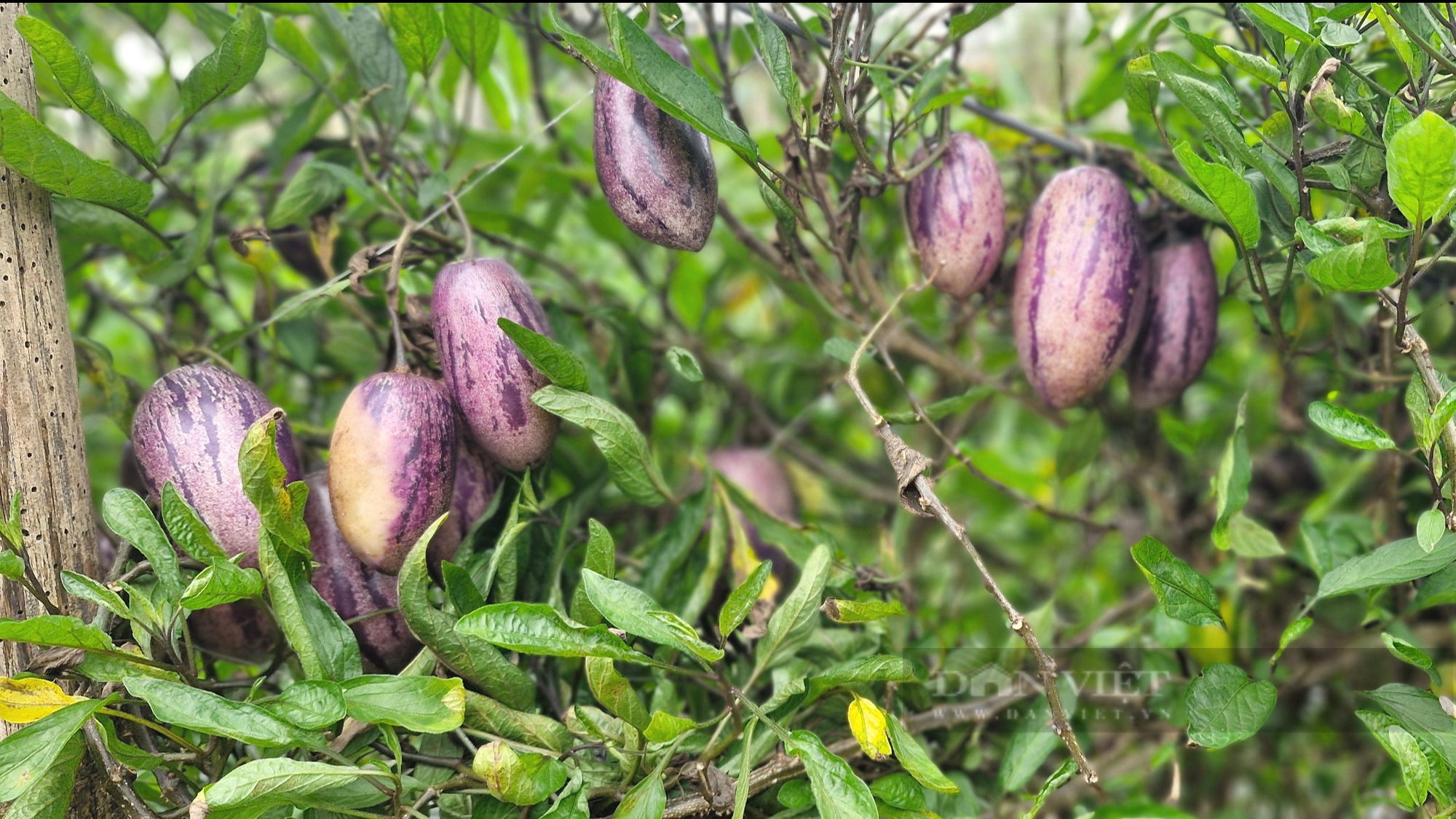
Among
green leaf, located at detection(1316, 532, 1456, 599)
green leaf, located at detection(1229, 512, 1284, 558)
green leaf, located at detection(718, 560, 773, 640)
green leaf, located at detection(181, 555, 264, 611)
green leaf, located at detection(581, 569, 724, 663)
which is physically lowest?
green leaf, located at detection(1229, 512, 1284, 558)

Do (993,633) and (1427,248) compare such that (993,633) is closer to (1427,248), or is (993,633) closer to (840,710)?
(840,710)

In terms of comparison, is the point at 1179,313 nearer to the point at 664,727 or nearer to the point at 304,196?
the point at 664,727

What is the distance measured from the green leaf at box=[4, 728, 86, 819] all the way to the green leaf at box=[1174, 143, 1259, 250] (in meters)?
0.63

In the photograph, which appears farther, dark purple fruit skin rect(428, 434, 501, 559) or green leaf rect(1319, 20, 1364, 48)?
dark purple fruit skin rect(428, 434, 501, 559)

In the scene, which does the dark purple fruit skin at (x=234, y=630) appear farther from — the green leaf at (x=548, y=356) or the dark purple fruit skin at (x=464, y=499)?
the green leaf at (x=548, y=356)

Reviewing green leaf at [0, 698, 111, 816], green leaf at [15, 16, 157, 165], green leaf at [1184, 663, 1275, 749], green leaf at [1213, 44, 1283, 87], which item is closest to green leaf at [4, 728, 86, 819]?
green leaf at [0, 698, 111, 816]

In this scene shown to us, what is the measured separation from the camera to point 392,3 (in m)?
0.71

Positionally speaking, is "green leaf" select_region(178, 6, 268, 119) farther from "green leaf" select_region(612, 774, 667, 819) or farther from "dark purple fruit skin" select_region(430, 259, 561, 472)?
"green leaf" select_region(612, 774, 667, 819)

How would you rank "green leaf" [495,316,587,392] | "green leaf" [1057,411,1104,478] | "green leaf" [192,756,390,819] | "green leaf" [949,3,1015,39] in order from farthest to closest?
"green leaf" [1057,411,1104,478], "green leaf" [949,3,1015,39], "green leaf" [495,316,587,392], "green leaf" [192,756,390,819]

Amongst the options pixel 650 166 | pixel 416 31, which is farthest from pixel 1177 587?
pixel 416 31

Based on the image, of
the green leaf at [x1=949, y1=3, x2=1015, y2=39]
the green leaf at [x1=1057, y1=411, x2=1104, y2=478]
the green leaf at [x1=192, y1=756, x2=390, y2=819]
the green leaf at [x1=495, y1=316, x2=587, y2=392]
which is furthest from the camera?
the green leaf at [x1=1057, y1=411, x2=1104, y2=478]

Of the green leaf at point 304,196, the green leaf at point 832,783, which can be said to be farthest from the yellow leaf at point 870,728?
the green leaf at point 304,196

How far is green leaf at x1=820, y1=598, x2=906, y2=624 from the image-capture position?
55cm

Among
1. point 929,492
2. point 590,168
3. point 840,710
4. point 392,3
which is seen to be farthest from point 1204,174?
point 590,168
